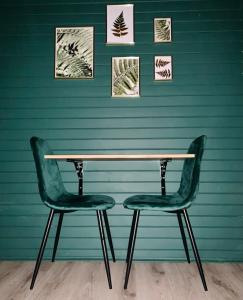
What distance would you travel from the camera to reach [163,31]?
295cm

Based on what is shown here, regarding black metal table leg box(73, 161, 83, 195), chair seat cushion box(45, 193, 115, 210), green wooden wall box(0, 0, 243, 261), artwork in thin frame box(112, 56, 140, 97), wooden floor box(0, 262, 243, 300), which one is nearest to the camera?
wooden floor box(0, 262, 243, 300)

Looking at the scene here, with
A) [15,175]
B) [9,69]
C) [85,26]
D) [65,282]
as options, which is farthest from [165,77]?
[65,282]

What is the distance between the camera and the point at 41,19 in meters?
3.01

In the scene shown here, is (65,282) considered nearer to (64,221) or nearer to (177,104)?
(64,221)

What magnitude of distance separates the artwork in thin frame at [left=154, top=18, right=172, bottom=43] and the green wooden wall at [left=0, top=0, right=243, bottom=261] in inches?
2.5

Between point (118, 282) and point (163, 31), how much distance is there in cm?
233

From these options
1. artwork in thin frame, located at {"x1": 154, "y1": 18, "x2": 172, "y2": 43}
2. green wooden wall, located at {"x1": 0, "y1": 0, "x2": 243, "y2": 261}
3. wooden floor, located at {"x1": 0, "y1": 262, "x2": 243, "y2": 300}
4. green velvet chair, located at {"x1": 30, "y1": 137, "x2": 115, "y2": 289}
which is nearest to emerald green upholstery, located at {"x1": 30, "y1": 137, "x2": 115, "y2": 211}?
green velvet chair, located at {"x1": 30, "y1": 137, "x2": 115, "y2": 289}

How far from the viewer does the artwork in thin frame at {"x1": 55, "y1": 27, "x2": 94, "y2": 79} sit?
9.69 ft

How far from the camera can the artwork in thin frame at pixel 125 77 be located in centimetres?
291

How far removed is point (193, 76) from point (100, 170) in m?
1.30

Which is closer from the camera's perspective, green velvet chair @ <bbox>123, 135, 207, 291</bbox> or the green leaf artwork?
green velvet chair @ <bbox>123, 135, 207, 291</bbox>

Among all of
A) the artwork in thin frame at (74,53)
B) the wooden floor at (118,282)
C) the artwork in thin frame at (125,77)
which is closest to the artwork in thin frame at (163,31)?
the artwork in thin frame at (125,77)

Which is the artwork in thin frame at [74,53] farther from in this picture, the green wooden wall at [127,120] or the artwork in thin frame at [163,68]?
the artwork in thin frame at [163,68]

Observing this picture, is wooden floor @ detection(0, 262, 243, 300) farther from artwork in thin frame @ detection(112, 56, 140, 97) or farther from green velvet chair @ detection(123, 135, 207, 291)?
artwork in thin frame @ detection(112, 56, 140, 97)
